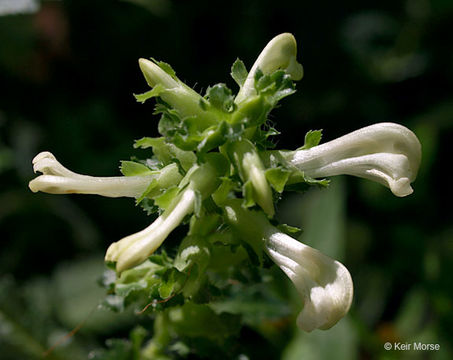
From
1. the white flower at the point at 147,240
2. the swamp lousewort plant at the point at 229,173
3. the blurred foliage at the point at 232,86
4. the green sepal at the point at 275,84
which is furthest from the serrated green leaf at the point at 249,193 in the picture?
the blurred foliage at the point at 232,86

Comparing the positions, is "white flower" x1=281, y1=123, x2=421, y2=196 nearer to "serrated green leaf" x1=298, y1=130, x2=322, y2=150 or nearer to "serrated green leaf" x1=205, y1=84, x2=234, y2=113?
"serrated green leaf" x1=298, y1=130, x2=322, y2=150

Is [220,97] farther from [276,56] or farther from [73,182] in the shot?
[73,182]

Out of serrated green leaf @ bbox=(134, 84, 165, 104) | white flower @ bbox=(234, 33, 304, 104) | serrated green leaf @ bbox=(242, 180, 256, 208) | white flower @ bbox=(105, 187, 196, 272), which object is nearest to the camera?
white flower @ bbox=(105, 187, 196, 272)

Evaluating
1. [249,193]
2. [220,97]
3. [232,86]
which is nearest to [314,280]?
[249,193]

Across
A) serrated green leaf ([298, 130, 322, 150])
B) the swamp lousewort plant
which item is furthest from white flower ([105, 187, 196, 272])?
serrated green leaf ([298, 130, 322, 150])

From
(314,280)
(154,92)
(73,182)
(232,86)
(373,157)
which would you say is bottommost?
(232,86)

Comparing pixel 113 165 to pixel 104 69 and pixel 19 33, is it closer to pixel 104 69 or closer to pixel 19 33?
pixel 104 69

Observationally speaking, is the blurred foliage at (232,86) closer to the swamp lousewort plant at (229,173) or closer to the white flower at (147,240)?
the swamp lousewort plant at (229,173)
